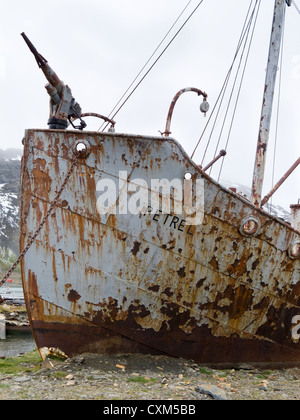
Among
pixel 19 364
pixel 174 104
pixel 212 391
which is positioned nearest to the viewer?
pixel 212 391

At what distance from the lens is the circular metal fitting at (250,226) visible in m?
5.50

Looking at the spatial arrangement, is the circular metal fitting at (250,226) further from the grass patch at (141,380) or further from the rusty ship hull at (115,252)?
the grass patch at (141,380)

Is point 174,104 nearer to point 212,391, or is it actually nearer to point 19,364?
point 212,391

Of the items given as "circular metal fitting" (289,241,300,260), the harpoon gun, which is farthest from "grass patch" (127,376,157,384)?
the harpoon gun

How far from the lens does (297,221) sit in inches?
283

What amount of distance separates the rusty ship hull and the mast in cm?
106

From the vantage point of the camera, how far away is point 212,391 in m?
4.41

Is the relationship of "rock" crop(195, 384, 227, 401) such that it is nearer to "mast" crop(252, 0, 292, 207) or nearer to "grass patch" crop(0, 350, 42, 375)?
"mast" crop(252, 0, 292, 207)

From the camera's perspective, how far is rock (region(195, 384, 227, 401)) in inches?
169

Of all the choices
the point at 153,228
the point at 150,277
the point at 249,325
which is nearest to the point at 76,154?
the point at 153,228

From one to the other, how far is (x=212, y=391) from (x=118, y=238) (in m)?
2.26

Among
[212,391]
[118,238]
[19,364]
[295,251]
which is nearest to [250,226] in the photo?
[295,251]

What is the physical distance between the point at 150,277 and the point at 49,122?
270 cm

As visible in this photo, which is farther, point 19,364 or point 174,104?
point 19,364
